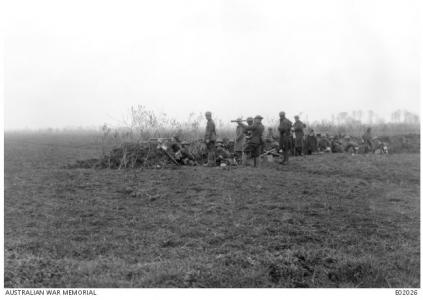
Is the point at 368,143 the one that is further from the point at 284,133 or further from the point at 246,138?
the point at 246,138

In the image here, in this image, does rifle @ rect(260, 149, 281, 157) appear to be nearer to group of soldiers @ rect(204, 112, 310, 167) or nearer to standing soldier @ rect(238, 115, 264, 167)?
group of soldiers @ rect(204, 112, 310, 167)

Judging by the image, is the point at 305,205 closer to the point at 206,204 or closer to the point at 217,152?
the point at 206,204

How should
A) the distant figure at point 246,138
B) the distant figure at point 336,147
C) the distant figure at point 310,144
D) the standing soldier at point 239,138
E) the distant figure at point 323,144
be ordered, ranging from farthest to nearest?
the distant figure at point 336,147 < the distant figure at point 323,144 < the distant figure at point 310,144 < the standing soldier at point 239,138 < the distant figure at point 246,138

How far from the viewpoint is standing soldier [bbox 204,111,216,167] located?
14180 mm

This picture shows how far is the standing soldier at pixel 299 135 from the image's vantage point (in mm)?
17308

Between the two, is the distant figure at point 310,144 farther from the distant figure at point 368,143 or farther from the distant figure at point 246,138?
the distant figure at point 246,138

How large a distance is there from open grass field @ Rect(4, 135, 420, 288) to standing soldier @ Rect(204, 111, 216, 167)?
2.80 meters

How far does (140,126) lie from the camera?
1548cm

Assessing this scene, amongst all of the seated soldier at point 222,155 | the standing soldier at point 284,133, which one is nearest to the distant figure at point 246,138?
the seated soldier at point 222,155

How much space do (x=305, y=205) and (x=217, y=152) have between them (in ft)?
25.2

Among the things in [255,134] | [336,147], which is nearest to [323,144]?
[336,147]

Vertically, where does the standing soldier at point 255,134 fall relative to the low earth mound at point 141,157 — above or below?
above

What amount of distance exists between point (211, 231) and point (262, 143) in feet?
24.8

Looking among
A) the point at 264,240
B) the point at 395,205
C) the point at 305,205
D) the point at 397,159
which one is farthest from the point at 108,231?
the point at 397,159
